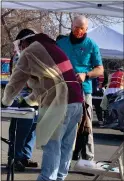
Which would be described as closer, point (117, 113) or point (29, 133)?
point (29, 133)

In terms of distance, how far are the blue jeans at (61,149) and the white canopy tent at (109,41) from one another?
50.0 ft

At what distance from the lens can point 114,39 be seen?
2059 centimetres

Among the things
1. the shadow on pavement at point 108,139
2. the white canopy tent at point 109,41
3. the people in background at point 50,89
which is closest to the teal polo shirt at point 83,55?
the people in background at point 50,89

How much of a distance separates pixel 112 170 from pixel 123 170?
0.63 feet

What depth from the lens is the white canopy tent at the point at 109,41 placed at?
65.5 ft

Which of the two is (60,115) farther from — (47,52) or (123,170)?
(123,170)

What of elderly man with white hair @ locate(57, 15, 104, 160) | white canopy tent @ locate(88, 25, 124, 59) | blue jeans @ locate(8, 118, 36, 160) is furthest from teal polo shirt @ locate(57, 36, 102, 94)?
white canopy tent @ locate(88, 25, 124, 59)

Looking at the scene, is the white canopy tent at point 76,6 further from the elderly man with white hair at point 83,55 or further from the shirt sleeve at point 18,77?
the shirt sleeve at point 18,77

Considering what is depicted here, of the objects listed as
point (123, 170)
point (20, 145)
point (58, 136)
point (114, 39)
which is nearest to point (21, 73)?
point (58, 136)

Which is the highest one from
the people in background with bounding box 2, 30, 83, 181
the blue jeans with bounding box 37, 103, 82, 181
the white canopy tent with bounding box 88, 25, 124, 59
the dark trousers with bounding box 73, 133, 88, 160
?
the white canopy tent with bounding box 88, 25, 124, 59

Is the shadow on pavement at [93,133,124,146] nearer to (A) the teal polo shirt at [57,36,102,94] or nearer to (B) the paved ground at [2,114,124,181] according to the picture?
(B) the paved ground at [2,114,124,181]

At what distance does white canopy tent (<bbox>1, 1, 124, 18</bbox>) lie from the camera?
7.89 meters

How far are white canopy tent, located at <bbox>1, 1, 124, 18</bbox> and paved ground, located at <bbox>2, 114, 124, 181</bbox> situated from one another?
7.68 feet

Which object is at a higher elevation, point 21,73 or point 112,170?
point 21,73
